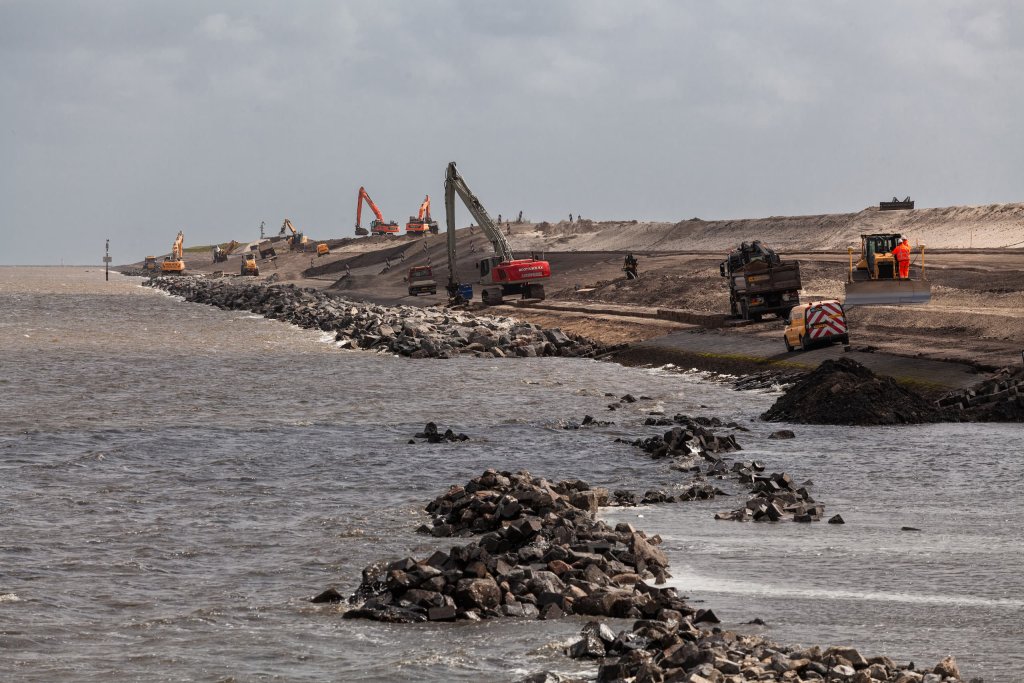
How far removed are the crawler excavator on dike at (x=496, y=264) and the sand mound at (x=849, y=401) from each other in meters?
45.4

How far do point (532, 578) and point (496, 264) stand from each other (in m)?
64.3

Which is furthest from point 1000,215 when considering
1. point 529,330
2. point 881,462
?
point 881,462

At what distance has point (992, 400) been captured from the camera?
3100 cm

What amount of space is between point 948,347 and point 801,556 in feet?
82.3

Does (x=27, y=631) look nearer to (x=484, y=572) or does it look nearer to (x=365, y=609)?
(x=365, y=609)

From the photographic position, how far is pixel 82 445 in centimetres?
2920

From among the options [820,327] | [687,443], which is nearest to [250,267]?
[820,327]

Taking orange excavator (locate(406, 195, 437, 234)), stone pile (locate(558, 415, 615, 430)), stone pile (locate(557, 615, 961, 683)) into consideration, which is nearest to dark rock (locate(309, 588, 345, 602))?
stone pile (locate(557, 615, 961, 683))

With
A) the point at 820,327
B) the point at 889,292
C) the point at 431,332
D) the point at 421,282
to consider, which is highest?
the point at 421,282

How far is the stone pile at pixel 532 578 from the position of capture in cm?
1423

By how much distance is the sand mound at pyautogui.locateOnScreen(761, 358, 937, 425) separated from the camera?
3077 cm

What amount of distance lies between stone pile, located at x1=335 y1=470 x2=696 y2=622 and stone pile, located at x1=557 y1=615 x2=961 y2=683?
3.83 feet

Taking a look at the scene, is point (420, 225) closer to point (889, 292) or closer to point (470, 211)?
point (470, 211)

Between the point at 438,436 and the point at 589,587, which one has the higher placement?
the point at 438,436
